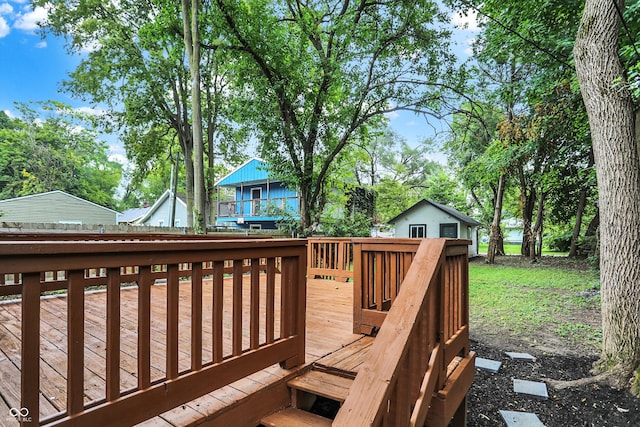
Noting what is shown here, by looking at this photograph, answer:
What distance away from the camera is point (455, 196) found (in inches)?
861

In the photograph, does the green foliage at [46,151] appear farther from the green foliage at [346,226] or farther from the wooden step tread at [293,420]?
the wooden step tread at [293,420]

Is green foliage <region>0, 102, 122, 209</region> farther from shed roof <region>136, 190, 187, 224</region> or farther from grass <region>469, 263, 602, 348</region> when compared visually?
grass <region>469, 263, 602, 348</region>

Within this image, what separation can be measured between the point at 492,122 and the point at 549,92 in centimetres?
714

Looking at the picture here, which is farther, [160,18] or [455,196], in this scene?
[455,196]

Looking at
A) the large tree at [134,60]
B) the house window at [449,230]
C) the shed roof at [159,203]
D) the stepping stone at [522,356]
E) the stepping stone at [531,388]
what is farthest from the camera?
the shed roof at [159,203]

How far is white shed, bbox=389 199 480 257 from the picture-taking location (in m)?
16.3

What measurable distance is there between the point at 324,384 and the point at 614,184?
12.1 feet

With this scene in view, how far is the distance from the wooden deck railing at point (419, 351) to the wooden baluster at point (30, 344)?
3.18ft

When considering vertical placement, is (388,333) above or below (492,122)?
below

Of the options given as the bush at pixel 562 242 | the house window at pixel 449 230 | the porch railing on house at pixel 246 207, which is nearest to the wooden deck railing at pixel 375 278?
the porch railing on house at pixel 246 207

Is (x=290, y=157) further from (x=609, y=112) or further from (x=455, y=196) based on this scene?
(x=455, y=196)

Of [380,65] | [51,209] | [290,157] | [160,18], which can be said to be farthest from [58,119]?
[380,65]

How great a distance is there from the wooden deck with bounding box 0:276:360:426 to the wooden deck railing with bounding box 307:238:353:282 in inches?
66.6

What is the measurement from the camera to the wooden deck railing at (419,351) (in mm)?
1235
